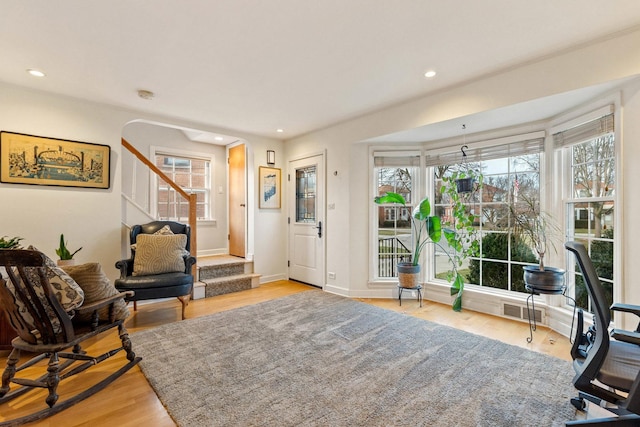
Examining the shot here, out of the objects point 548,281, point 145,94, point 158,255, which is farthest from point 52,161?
point 548,281

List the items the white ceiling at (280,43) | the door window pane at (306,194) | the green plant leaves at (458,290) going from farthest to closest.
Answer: the door window pane at (306,194)
the green plant leaves at (458,290)
the white ceiling at (280,43)

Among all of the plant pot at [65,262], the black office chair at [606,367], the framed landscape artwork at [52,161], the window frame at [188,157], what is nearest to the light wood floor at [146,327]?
the plant pot at [65,262]

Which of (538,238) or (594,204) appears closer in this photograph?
(594,204)

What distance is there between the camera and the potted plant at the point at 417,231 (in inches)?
141

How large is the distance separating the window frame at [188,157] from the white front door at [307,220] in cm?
162

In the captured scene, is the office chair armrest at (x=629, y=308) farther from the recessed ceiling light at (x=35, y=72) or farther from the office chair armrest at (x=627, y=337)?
the recessed ceiling light at (x=35, y=72)

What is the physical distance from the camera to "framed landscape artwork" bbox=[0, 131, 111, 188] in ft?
9.52

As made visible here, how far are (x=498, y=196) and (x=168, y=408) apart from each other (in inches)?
149

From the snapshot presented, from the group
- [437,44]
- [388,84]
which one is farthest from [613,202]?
[388,84]

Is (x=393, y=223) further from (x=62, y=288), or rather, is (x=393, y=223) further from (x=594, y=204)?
(x=62, y=288)

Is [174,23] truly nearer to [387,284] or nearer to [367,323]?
[367,323]

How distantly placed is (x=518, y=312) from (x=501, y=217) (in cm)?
108

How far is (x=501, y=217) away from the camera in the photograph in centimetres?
339

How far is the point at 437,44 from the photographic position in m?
2.21
